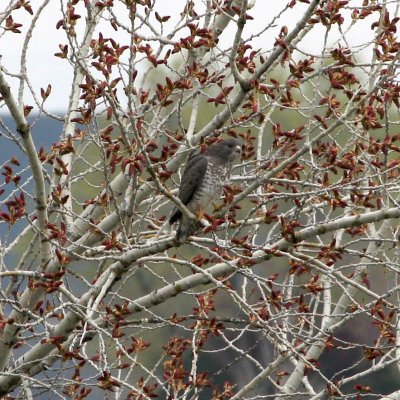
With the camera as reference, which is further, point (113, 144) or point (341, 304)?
point (341, 304)

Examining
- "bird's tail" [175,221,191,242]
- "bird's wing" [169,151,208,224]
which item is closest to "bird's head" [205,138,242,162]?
"bird's wing" [169,151,208,224]

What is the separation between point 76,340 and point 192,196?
1.44m

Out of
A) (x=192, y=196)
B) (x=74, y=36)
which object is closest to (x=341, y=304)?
(x=192, y=196)

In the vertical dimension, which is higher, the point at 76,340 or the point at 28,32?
the point at 28,32

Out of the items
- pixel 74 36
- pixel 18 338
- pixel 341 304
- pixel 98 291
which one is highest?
pixel 74 36

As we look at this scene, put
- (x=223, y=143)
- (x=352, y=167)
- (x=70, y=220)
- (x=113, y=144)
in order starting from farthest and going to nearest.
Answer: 1. (x=223, y=143)
2. (x=70, y=220)
3. (x=113, y=144)
4. (x=352, y=167)

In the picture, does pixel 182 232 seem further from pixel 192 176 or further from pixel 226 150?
pixel 226 150

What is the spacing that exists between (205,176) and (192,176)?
103 millimetres

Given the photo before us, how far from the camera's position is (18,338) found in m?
7.53

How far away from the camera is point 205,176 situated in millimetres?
8484

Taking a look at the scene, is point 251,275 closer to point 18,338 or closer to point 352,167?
point 352,167

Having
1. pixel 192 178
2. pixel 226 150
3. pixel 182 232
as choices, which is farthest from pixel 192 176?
pixel 182 232

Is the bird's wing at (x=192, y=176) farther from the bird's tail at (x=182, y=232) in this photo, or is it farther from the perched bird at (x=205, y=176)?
the bird's tail at (x=182, y=232)

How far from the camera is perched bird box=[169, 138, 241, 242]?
8.38 meters
